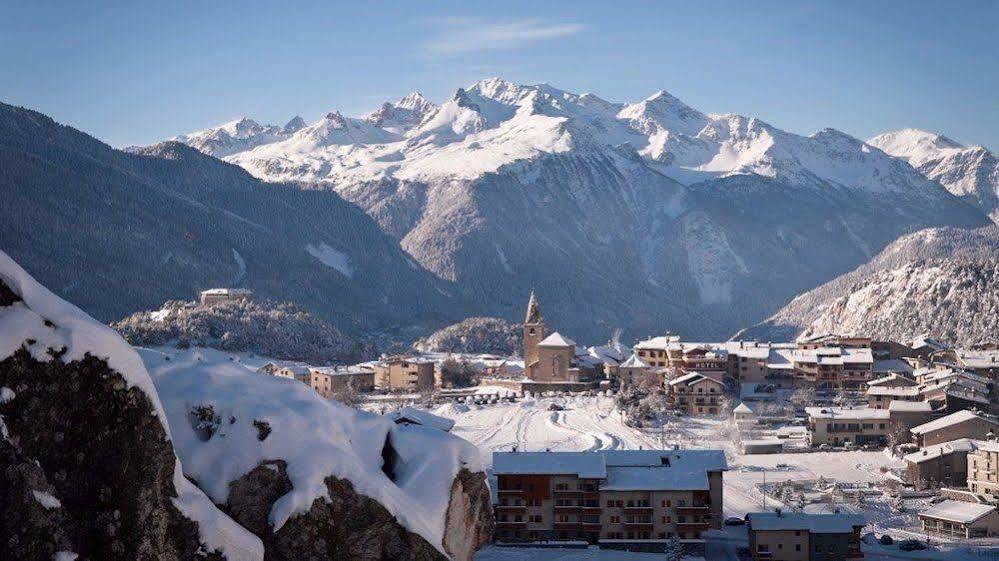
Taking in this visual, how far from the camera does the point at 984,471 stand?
68875mm

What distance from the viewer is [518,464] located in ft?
185

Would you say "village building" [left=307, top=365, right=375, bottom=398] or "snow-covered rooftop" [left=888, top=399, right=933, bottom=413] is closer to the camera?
"snow-covered rooftop" [left=888, top=399, right=933, bottom=413]

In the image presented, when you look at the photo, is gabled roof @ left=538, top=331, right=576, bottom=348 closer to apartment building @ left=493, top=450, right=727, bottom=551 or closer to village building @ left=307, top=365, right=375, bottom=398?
village building @ left=307, top=365, right=375, bottom=398

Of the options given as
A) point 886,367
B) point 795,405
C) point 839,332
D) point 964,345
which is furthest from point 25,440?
point 839,332

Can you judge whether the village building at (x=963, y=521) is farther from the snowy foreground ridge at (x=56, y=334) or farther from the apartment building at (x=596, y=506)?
the snowy foreground ridge at (x=56, y=334)

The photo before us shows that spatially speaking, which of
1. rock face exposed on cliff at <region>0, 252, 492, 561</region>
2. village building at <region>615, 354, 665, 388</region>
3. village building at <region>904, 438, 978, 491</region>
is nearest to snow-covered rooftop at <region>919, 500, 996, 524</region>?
village building at <region>904, 438, 978, 491</region>

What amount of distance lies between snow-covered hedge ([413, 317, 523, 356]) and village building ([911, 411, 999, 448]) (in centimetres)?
9402

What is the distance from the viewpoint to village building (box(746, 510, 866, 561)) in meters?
52.7

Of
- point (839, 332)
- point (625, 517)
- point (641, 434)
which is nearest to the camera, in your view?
point (625, 517)

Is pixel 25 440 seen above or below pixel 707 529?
above

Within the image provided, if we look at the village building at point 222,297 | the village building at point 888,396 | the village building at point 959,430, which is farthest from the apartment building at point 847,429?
the village building at point 222,297

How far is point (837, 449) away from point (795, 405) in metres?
20.0

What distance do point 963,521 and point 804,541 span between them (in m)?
9.93

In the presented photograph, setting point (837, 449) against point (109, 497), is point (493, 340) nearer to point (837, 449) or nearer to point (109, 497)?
point (837, 449)
